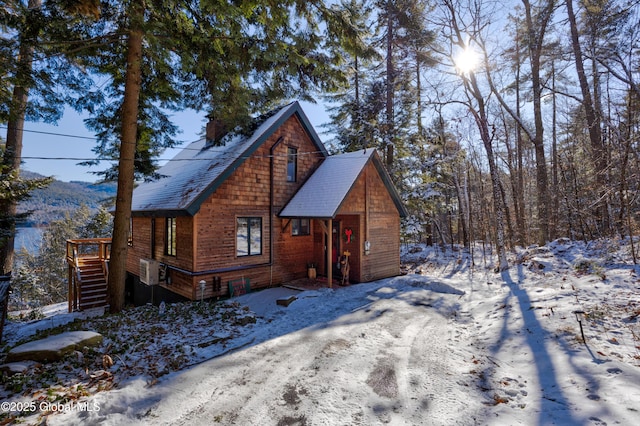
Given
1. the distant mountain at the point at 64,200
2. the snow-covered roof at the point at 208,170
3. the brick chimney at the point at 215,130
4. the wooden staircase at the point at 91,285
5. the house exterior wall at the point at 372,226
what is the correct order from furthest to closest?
1. the distant mountain at the point at 64,200
2. the brick chimney at the point at 215,130
3. the wooden staircase at the point at 91,285
4. the house exterior wall at the point at 372,226
5. the snow-covered roof at the point at 208,170

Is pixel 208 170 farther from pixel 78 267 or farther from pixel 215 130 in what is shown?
pixel 78 267

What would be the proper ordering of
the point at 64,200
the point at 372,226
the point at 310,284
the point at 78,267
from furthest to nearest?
the point at 64,200, the point at 78,267, the point at 372,226, the point at 310,284

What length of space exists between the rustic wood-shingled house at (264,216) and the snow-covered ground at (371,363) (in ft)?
6.22

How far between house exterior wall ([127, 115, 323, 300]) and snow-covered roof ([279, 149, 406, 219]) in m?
0.52

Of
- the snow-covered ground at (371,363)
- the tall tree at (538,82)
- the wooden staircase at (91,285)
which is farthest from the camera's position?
the tall tree at (538,82)

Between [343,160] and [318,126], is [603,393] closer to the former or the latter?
[343,160]

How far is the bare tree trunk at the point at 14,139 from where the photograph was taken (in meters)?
7.04

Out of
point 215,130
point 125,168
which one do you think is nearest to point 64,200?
point 215,130

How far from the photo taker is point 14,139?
10570 mm

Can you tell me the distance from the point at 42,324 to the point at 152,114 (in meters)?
7.42

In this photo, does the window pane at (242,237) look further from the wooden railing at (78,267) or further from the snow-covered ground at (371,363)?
the wooden railing at (78,267)

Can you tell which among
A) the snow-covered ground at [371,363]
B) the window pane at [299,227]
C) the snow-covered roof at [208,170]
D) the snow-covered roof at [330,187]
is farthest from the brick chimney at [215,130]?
the snow-covered ground at [371,363]

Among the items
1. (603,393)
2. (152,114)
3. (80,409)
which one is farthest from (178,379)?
(152,114)

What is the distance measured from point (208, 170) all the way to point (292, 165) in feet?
10.7
